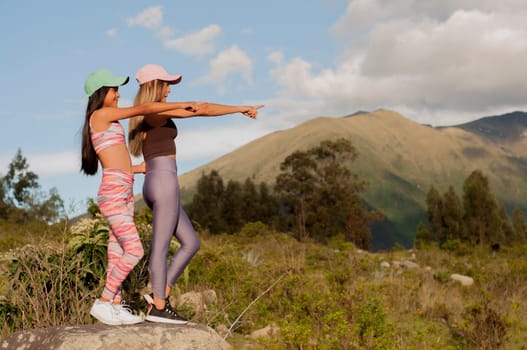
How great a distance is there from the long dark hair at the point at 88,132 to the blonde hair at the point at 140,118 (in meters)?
0.26

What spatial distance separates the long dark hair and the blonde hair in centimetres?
26

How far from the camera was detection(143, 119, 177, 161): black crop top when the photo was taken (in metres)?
4.25

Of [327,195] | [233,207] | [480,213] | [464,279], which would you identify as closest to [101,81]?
[464,279]

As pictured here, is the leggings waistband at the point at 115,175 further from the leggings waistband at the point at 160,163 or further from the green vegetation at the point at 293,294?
the green vegetation at the point at 293,294

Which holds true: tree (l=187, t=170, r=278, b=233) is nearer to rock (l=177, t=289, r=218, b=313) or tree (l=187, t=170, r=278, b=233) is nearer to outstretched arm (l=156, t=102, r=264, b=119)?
rock (l=177, t=289, r=218, b=313)

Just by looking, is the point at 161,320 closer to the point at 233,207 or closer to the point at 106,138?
the point at 106,138

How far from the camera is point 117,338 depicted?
3.81 metres

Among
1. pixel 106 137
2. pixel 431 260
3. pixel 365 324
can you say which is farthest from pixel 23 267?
pixel 431 260

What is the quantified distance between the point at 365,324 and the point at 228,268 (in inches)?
119

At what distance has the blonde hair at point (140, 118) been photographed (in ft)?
14.1

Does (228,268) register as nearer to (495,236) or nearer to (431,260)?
(431,260)

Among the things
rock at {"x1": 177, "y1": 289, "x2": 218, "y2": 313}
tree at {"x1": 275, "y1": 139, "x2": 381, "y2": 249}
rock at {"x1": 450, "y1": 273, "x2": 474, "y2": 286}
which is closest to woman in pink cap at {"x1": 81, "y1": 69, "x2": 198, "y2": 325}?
rock at {"x1": 177, "y1": 289, "x2": 218, "y2": 313}

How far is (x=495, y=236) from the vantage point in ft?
193

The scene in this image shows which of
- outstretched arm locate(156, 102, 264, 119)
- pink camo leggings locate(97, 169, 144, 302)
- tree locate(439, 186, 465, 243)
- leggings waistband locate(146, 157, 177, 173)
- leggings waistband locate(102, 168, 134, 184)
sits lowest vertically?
tree locate(439, 186, 465, 243)
